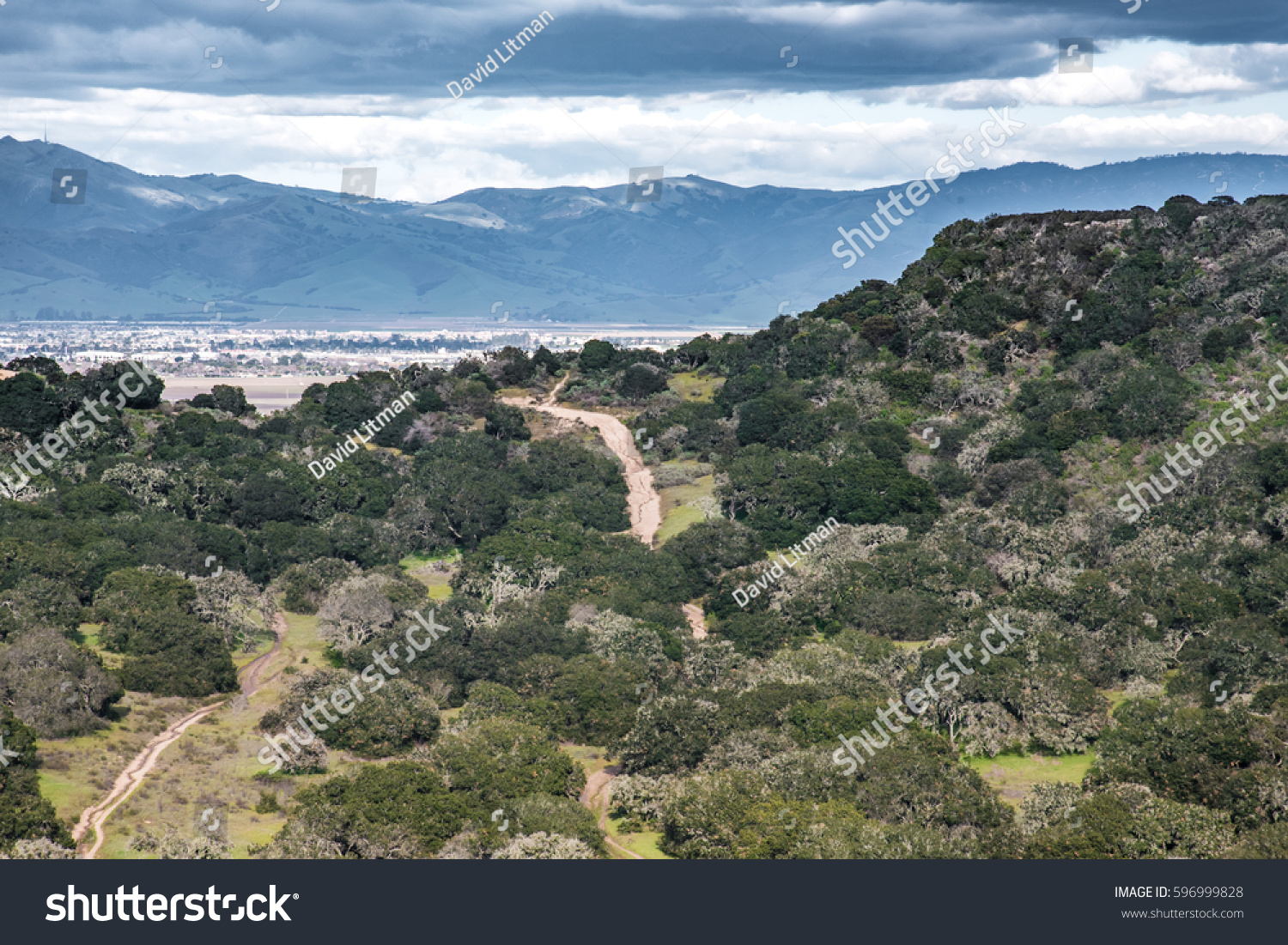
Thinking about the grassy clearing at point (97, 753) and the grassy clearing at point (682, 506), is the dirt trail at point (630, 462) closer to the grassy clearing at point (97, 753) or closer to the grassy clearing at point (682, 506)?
the grassy clearing at point (682, 506)

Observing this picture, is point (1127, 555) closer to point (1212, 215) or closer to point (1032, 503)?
point (1032, 503)

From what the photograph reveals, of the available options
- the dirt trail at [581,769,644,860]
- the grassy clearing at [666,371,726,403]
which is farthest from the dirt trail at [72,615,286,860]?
the grassy clearing at [666,371,726,403]

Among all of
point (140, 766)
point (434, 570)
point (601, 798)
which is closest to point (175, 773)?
point (140, 766)

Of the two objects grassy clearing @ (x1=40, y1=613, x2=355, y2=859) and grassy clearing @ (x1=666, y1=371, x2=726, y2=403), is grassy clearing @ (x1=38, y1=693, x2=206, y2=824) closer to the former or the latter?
grassy clearing @ (x1=40, y1=613, x2=355, y2=859)

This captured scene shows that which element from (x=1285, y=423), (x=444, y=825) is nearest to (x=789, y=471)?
(x=1285, y=423)

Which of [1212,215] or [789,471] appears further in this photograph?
[1212,215]
